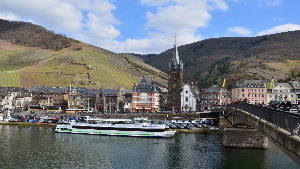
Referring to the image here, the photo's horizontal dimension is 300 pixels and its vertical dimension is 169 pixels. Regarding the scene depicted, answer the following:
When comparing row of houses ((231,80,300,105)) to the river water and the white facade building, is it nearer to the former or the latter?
the white facade building

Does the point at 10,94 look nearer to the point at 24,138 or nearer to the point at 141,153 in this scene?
the point at 24,138

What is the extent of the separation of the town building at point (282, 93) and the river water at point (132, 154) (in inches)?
3217

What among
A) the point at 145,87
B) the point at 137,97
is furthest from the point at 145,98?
the point at 145,87

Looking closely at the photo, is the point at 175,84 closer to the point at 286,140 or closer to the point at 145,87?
the point at 145,87

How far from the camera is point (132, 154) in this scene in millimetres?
59375

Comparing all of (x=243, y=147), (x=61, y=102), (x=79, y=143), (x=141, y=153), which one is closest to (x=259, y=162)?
(x=243, y=147)

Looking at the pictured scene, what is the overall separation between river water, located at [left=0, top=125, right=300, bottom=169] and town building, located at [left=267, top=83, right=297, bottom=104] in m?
81.7

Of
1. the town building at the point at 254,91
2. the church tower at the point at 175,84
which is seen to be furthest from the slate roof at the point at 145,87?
the town building at the point at 254,91

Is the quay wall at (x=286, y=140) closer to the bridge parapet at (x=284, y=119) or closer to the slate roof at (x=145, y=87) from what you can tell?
the bridge parapet at (x=284, y=119)

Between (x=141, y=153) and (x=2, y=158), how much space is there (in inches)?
1040

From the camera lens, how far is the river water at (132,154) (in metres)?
49.9

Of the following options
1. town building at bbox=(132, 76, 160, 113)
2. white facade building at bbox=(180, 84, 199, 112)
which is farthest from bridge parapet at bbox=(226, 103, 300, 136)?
town building at bbox=(132, 76, 160, 113)

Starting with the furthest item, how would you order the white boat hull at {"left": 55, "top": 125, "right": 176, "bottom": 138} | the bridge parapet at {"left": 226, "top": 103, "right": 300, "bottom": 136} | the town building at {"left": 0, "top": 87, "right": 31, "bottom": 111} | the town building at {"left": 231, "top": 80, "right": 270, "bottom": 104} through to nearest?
the town building at {"left": 0, "top": 87, "right": 31, "bottom": 111} < the town building at {"left": 231, "top": 80, "right": 270, "bottom": 104} < the white boat hull at {"left": 55, "top": 125, "right": 176, "bottom": 138} < the bridge parapet at {"left": 226, "top": 103, "right": 300, "bottom": 136}

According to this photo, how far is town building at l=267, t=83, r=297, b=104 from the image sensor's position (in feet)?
468
